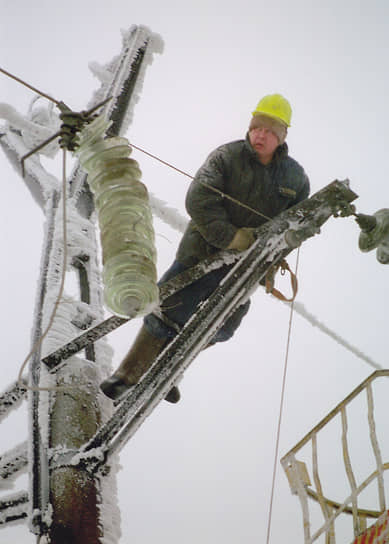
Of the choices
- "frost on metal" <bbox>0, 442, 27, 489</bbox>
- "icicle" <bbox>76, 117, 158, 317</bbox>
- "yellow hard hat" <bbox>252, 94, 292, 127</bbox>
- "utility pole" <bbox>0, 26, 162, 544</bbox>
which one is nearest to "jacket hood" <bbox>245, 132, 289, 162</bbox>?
"yellow hard hat" <bbox>252, 94, 292, 127</bbox>

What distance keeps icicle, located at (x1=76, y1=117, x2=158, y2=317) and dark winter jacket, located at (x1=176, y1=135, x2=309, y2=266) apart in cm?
119

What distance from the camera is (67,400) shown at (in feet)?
14.3

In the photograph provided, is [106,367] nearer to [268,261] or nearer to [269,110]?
[268,261]

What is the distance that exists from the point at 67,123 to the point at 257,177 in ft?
6.94

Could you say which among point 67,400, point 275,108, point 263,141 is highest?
point 275,108

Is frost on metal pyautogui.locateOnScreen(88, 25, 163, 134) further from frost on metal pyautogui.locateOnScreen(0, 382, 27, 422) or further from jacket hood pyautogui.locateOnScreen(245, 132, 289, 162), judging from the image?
frost on metal pyautogui.locateOnScreen(0, 382, 27, 422)

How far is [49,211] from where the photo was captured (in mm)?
6066

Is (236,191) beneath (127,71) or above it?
beneath

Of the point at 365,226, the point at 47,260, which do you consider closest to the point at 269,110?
the point at 365,226

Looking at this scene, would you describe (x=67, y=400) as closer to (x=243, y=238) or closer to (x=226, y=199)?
(x=243, y=238)

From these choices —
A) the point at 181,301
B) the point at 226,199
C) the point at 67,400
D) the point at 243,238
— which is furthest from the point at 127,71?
the point at 67,400

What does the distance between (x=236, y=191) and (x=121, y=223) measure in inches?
68.3

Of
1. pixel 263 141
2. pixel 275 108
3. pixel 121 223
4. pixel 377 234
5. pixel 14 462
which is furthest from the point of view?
pixel 275 108

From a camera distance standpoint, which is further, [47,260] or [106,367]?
[47,260]
